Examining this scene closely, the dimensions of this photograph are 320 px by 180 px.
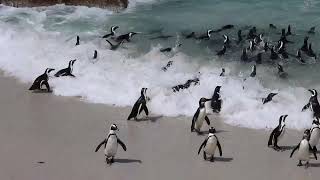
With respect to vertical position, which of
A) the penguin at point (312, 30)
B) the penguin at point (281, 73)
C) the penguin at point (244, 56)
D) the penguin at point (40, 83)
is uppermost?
the penguin at point (312, 30)

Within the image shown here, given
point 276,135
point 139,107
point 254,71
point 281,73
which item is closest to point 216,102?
point 139,107

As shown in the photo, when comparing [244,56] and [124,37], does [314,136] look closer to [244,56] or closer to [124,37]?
[244,56]

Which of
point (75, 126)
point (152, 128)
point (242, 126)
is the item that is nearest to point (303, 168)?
point (242, 126)

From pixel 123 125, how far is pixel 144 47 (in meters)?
5.16

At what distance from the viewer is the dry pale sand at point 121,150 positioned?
360 inches

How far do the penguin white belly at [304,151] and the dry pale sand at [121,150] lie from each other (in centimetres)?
16

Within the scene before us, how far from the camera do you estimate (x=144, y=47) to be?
1598 cm

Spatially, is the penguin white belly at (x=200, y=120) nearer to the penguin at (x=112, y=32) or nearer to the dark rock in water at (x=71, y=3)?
the penguin at (x=112, y=32)

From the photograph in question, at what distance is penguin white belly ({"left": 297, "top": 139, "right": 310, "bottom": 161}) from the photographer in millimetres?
9319

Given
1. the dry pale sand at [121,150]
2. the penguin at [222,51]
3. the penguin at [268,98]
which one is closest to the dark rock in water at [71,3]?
the penguin at [222,51]

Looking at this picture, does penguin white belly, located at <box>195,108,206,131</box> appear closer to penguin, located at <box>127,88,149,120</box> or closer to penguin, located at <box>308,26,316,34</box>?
penguin, located at <box>127,88,149,120</box>

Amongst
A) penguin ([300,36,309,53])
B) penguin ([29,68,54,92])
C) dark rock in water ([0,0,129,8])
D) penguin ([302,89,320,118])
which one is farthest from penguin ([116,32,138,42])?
penguin ([302,89,320,118])

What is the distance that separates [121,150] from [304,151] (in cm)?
265

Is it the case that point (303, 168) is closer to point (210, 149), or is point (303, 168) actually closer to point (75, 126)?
point (210, 149)
